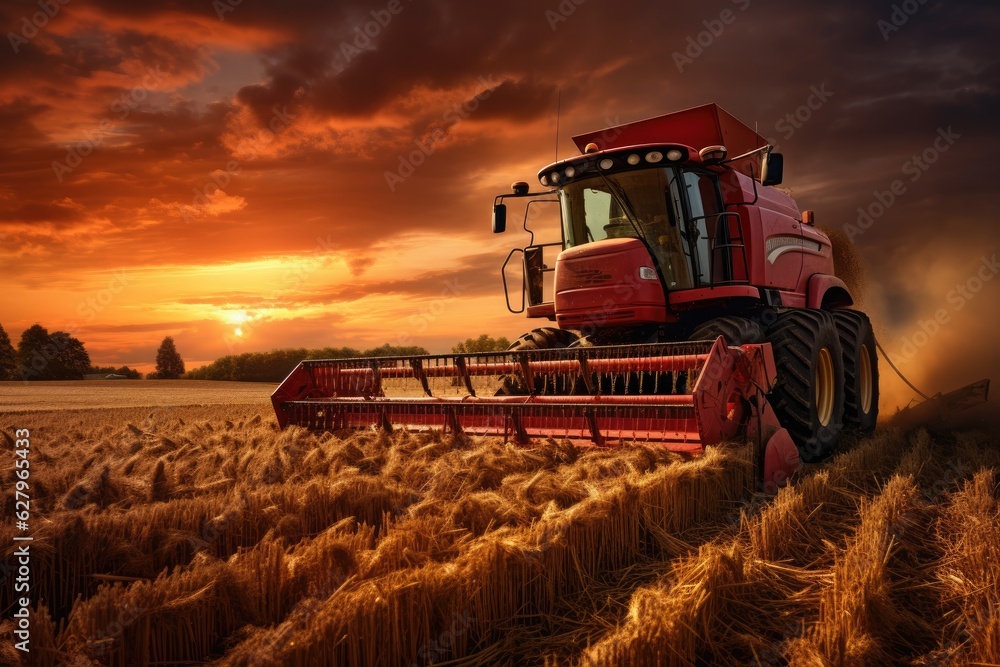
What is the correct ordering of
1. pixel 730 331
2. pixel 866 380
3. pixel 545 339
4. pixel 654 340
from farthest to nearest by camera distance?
pixel 866 380 → pixel 545 339 → pixel 654 340 → pixel 730 331

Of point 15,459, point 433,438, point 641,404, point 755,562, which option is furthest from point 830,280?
point 15,459

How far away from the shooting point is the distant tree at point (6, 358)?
2777 centimetres

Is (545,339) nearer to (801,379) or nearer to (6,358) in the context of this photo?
(801,379)

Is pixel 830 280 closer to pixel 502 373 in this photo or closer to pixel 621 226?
pixel 621 226

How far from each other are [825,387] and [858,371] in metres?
0.90

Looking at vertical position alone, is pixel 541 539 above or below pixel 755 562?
above

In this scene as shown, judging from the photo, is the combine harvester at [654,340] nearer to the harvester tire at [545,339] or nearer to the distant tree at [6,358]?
the harvester tire at [545,339]

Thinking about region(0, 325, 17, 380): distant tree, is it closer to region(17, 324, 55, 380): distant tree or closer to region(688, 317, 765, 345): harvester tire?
region(17, 324, 55, 380): distant tree

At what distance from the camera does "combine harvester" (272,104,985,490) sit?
16.9ft

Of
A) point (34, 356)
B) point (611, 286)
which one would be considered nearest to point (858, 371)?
point (611, 286)

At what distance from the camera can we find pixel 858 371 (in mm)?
8047

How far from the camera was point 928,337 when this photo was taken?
43.8 feet

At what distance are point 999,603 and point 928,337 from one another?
12.2 metres

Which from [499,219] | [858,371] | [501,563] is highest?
[499,219]
